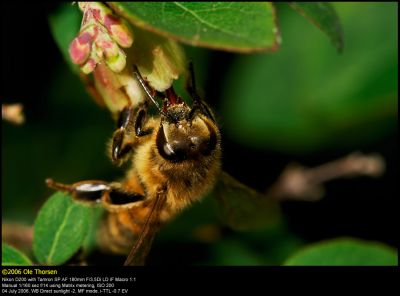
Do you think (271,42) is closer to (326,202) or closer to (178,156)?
(178,156)

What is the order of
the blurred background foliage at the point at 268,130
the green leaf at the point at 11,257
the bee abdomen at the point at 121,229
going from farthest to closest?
the blurred background foliage at the point at 268,130, the bee abdomen at the point at 121,229, the green leaf at the point at 11,257

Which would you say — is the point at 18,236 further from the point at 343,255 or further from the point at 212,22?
the point at 212,22

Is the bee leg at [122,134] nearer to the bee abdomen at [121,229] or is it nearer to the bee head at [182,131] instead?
the bee head at [182,131]

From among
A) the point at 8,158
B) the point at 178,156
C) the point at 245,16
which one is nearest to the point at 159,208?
the point at 178,156

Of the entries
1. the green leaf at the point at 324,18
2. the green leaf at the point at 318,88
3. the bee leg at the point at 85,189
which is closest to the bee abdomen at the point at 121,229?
the bee leg at the point at 85,189

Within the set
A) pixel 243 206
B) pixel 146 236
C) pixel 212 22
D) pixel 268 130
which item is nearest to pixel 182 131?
pixel 146 236

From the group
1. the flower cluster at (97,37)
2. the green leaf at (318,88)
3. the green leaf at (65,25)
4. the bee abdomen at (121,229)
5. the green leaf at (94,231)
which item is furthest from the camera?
the green leaf at (318,88)

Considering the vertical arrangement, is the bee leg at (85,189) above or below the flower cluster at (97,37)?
below
